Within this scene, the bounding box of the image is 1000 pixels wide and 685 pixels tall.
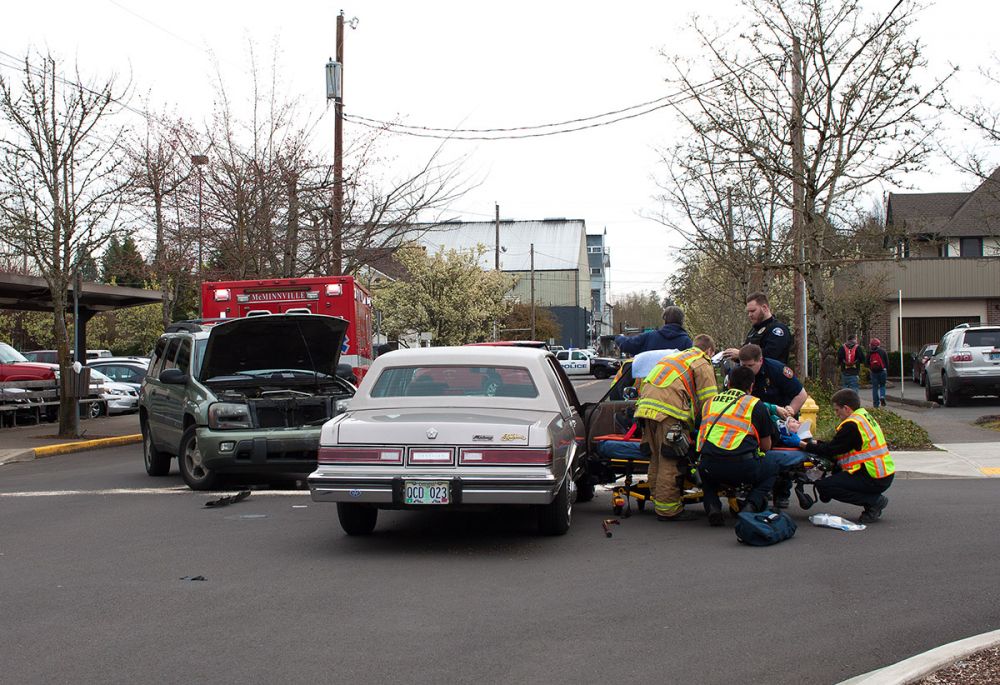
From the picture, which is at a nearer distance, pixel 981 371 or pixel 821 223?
pixel 821 223

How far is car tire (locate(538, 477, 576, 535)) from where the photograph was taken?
8.77 metres

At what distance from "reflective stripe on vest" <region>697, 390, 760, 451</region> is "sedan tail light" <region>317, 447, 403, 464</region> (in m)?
2.70

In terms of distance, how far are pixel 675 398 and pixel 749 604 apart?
10.2 feet

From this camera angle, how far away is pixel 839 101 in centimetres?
1797

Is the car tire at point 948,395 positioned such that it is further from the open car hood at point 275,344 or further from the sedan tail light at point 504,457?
the sedan tail light at point 504,457

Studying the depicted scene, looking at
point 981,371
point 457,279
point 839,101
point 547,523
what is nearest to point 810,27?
point 839,101

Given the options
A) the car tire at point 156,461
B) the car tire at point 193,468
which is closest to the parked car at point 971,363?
the car tire at point 156,461

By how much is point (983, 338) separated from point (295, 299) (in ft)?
48.8

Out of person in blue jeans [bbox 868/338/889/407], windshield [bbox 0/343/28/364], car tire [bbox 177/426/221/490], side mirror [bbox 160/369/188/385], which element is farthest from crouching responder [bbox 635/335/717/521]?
windshield [bbox 0/343/28/364]

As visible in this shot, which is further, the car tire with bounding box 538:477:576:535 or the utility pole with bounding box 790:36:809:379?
the utility pole with bounding box 790:36:809:379

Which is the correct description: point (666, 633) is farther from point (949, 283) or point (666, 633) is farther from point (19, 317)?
point (19, 317)

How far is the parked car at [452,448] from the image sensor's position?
8031 millimetres

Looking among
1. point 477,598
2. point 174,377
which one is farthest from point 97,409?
point 477,598

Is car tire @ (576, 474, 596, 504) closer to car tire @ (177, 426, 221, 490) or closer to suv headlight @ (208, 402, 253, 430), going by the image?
suv headlight @ (208, 402, 253, 430)
